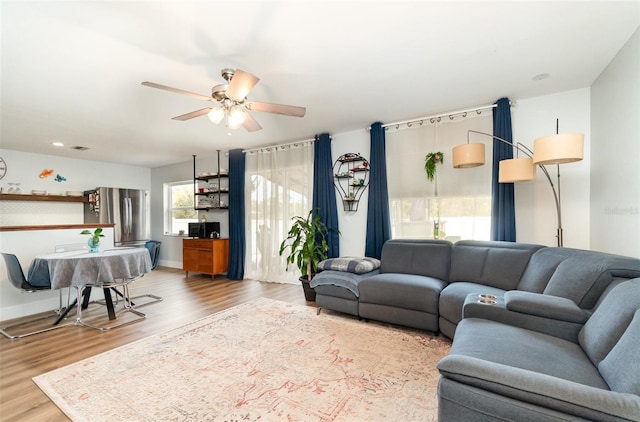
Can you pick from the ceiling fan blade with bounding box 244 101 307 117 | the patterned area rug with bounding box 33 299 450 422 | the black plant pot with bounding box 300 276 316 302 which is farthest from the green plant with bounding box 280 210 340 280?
the ceiling fan blade with bounding box 244 101 307 117

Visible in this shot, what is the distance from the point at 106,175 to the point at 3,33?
209 inches

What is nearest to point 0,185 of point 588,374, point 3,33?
point 3,33

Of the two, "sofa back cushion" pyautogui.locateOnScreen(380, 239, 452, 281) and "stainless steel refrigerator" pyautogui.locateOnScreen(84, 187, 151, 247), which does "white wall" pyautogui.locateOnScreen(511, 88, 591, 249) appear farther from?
"stainless steel refrigerator" pyautogui.locateOnScreen(84, 187, 151, 247)

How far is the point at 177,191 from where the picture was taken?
6984mm

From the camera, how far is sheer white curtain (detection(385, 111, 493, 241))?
345 cm

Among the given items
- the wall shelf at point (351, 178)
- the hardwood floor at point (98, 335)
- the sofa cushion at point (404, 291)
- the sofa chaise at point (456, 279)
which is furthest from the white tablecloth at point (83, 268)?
the wall shelf at point (351, 178)

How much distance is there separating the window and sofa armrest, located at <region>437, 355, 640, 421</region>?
6524 millimetres

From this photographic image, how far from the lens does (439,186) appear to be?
3.70 m

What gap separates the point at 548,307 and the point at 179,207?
23.4ft

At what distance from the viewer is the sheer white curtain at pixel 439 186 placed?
3449 millimetres

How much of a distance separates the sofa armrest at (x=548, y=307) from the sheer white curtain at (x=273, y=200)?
3332 millimetres

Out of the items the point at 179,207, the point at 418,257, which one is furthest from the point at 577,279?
the point at 179,207

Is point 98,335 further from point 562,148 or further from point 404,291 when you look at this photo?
point 562,148

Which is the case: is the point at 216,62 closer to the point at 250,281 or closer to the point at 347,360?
the point at 347,360
